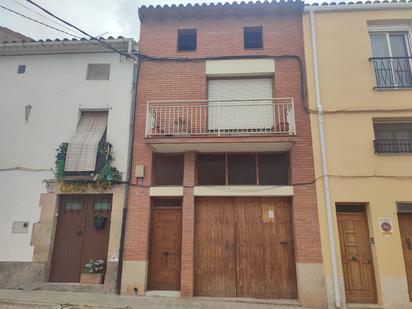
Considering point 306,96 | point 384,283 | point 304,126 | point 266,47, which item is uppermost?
point 266,47

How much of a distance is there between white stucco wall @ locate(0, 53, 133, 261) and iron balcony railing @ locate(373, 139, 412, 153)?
732 centimetres

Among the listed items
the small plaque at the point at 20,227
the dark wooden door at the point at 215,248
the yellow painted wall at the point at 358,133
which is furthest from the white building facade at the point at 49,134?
the yellow painted wall at the point at 358,133

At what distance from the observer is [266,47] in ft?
28.2

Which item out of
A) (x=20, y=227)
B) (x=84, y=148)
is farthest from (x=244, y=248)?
(x=20, y=227)

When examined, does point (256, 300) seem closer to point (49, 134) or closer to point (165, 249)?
point (165, 249)

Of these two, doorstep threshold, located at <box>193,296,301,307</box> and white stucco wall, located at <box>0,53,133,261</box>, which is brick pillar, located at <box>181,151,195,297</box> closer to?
doorstep threshold, located at <box>193,296,301,307</box>

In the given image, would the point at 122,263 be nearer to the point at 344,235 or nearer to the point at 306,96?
the point at 344,235

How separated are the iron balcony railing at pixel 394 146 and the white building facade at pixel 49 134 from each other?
7237 mm

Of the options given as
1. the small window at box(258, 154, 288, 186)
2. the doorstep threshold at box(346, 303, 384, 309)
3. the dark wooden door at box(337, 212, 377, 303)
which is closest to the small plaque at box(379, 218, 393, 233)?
the dark wooden door at box(337, 212, 377, 303)

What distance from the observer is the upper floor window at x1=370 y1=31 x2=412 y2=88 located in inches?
316

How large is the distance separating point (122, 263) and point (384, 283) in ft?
22.0

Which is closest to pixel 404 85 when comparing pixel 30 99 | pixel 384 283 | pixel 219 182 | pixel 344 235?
pixel 344 235

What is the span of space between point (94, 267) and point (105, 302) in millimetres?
1300

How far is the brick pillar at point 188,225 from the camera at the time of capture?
7152 mm
